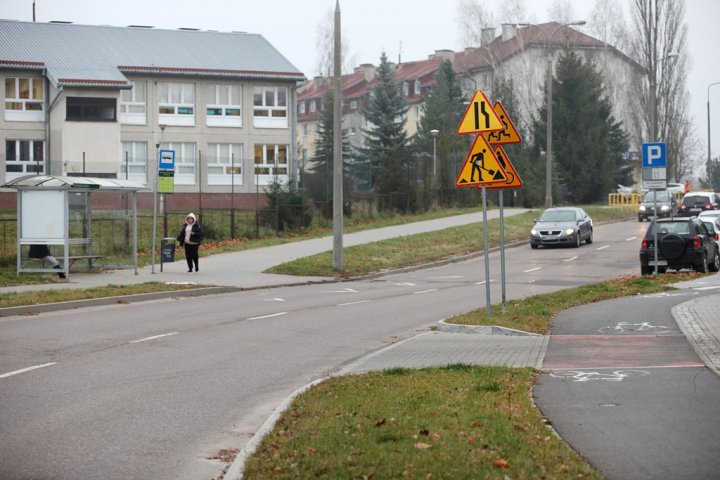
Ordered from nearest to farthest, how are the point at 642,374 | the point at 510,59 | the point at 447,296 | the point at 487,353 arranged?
the point at 642,374 < the point at 487,353 < the point at 447,296 < the point at 510,59

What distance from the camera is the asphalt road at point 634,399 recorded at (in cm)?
712

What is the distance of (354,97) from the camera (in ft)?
378

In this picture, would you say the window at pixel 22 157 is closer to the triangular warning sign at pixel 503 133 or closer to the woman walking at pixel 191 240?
the woman walking at pixel 191 240


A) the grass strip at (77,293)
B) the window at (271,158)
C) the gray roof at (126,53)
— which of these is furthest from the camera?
the window at (271,158)

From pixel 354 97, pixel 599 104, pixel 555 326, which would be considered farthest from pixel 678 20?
pixel 555 326

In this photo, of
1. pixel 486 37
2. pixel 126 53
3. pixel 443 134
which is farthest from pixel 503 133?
pixel 486 37

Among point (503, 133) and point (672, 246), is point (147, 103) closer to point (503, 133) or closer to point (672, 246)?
point (672, 246)

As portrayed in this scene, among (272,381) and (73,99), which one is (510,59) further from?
(272,381)

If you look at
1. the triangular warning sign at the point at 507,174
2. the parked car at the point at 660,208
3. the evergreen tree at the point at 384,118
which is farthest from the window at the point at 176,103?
the triangular warning sign at the point at 507,174

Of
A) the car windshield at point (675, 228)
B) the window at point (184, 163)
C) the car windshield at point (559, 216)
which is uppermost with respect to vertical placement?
the window at point (184, 163)

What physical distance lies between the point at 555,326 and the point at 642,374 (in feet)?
18.1

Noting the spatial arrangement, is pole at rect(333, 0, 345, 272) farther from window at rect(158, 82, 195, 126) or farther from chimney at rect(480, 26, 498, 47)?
chimney at rect(480, 26, 498, 47)

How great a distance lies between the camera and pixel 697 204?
5622 cm

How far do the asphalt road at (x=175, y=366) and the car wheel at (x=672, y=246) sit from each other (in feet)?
11.5
